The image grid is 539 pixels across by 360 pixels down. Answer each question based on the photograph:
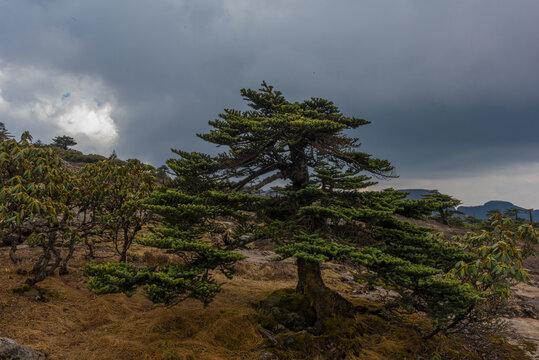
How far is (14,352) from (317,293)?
782 cm

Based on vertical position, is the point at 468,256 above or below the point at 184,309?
above

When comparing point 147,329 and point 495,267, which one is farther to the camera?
point 147,329

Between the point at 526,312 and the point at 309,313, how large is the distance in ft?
41.3

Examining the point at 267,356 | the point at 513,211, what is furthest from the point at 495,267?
the point at 513,211

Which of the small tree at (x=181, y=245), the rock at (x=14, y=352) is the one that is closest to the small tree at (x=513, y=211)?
the small tree at (x=181, y=245)

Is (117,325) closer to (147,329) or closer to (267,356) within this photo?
(147,329)

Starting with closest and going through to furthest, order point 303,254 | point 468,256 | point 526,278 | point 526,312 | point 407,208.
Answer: point 303,254, point 526,278, point 468,256, point 407,208, point 526,312

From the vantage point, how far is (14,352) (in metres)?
5.49

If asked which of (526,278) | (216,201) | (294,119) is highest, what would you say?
(294,119)

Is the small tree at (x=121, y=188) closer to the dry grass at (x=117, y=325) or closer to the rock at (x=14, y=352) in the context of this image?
the dry grass at (x=117, y=325)

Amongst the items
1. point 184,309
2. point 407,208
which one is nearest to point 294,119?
point 407,208

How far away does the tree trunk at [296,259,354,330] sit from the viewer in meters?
8.49

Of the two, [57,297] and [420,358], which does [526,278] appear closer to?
[420,358]

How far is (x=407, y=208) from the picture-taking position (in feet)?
26.7
